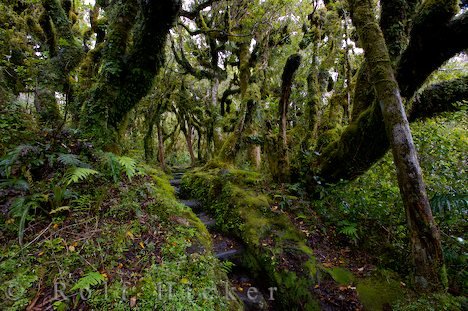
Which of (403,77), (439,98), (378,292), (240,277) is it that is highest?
(403,77)

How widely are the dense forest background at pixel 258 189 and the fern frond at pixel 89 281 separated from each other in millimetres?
17

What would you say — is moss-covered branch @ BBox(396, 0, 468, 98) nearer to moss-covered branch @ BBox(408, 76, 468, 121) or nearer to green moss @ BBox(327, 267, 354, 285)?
moss-covered branch @ BBox(408, 76, 468, 121)

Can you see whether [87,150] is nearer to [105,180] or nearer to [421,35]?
[105,180]

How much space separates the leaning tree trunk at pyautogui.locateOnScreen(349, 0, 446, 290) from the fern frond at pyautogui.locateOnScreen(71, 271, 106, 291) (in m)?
3.53

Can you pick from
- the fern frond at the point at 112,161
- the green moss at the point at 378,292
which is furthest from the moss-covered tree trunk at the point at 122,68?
the green moss at the point at 378,292

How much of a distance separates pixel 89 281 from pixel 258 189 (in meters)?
4.23

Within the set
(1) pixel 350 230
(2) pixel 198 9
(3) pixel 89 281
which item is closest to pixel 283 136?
(1) pixel 350 230

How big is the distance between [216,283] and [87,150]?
3047mm

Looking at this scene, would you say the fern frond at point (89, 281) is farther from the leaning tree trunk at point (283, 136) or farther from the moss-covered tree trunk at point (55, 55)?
the leaning tree trunk at point (283, 136)

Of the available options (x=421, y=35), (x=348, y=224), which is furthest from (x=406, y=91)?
(x=348, y=224)

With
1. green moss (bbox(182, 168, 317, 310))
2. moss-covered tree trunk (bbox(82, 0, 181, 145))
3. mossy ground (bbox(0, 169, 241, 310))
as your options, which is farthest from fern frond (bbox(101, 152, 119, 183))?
green moss (bbox(182, 168, 317, 310))

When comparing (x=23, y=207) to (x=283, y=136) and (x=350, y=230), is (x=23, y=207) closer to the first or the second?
(x=350, y=230)

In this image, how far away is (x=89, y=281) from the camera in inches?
83.7

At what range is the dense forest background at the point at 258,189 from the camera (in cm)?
254
